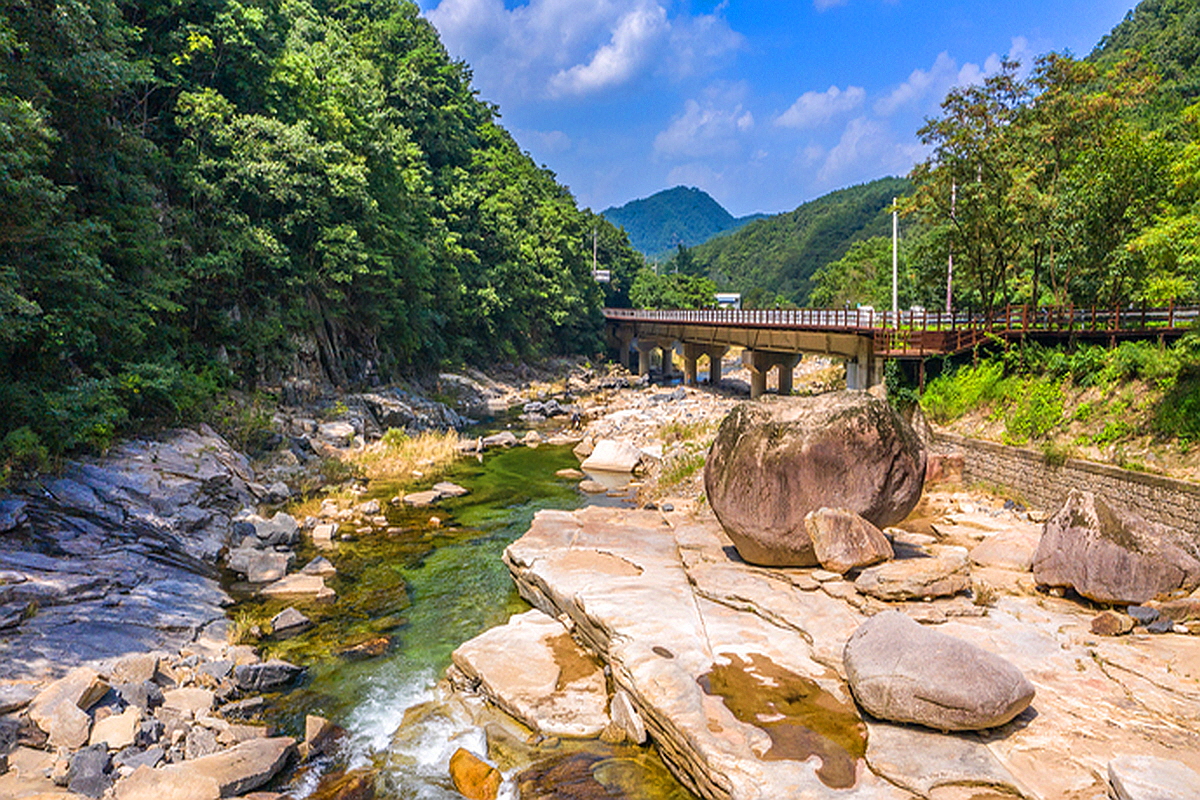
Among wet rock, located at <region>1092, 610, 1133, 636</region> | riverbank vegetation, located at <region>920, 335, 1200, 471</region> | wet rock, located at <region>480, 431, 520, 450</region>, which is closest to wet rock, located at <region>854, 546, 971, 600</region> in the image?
wet rock, located at <region>1092, 610, 1133, 636</region>

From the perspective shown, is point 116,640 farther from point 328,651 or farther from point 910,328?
point 910,328

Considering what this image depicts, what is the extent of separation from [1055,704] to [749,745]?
402 cm

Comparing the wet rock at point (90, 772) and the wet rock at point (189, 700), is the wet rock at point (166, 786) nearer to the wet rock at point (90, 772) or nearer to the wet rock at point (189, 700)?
the wet rock at point (90, 772)

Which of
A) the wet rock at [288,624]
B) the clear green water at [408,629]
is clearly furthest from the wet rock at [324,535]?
the wet rock at [288,624]

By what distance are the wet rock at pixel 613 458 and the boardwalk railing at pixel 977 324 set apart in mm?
11446

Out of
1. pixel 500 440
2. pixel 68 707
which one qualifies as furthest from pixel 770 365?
pixel 68 707

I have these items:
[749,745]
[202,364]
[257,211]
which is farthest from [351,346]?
[749,745]

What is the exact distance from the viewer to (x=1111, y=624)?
35.6 feet

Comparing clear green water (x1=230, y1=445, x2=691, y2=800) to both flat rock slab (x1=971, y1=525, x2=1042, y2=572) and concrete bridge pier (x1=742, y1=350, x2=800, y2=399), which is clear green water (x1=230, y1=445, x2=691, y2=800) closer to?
flat rock slab (x1=971, y1=525, x2=1042, y2=572)

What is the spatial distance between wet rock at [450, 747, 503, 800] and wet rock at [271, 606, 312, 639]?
571 centimetres

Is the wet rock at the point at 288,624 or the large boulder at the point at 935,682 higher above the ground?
the large boulder at the point at 935,682

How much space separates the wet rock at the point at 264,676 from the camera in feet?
37.2

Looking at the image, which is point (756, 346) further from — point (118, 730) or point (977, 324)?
point (118, 730)

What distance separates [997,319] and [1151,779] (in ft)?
87.2
